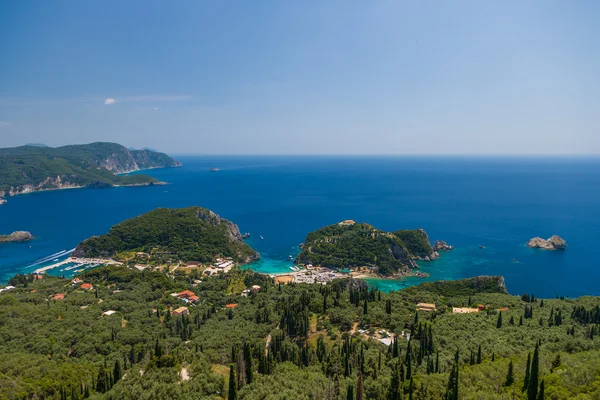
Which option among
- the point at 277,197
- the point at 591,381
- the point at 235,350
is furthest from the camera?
the point at 277,197

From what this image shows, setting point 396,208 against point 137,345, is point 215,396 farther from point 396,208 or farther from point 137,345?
point 396,208

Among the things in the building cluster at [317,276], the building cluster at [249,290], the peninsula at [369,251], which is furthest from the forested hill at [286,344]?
the peninsula at [369,251]

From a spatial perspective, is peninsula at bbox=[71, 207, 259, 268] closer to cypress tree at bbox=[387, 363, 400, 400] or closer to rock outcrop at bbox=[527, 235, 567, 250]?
cypress tree at bbox=[387, 363, 400, 400]

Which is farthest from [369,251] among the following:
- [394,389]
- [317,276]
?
[394,389]

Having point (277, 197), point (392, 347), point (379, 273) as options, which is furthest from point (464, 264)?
point (277, 197)

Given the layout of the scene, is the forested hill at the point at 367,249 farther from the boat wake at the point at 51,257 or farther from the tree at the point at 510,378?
the boat wake at the point at 51,257
